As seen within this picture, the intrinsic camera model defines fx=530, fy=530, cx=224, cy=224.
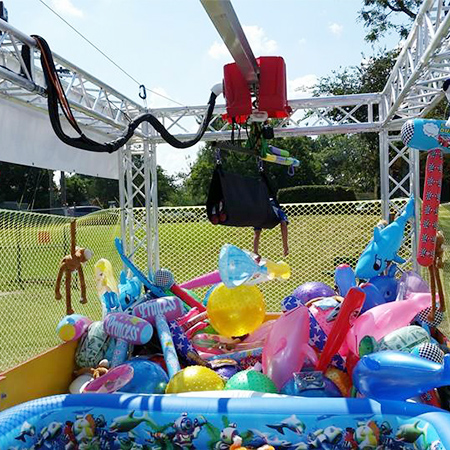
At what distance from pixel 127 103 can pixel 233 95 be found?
2048mm

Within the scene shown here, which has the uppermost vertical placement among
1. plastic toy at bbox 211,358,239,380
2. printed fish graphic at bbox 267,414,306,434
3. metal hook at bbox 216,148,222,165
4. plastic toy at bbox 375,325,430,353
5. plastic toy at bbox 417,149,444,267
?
metal hook at bbox 216,148,222,165

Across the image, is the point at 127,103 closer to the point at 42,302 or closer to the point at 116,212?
the point at 116,212

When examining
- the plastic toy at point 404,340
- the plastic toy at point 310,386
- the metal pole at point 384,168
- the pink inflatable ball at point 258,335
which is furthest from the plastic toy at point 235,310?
the metal pole at point 384,168

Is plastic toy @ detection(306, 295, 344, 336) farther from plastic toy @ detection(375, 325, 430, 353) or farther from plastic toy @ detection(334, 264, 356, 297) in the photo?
plastic toy @ detection(375, 325, 430, 353)

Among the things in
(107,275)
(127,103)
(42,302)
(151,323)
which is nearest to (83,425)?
(151,323)

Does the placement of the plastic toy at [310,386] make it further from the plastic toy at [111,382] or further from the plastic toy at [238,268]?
the plastic toy at [111,382]

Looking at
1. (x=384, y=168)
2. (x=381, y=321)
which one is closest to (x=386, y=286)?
(x=381, y=321)

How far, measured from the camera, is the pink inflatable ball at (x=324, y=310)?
4.32 metres

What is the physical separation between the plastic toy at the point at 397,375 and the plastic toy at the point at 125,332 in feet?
6.02

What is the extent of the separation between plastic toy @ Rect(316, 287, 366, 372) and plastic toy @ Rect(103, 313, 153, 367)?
144cm

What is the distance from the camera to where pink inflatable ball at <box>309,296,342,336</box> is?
170 inches

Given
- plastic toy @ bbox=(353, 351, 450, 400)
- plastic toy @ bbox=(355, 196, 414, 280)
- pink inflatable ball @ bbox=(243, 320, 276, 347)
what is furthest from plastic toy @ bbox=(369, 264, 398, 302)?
plastic toy @ bbox=(353, 351, 450, 400)

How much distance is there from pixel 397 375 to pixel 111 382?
73.5 inches

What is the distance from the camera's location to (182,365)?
4.52 metres
